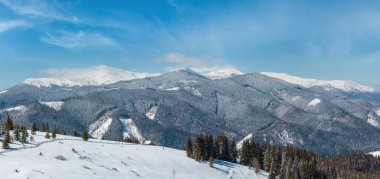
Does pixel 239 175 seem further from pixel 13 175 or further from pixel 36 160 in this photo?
pixel 13 175

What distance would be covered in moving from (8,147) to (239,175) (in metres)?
71.5

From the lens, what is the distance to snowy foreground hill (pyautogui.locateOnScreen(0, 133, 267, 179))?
250 feet

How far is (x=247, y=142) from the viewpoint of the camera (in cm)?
17425

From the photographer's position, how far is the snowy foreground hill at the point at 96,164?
76.1 m

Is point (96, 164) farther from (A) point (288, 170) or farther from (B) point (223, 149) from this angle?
(A) point (288, 170)

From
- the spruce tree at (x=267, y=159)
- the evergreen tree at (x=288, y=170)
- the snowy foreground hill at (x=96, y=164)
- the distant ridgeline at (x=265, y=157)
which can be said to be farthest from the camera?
the spruce tree at (x=267, y=159)

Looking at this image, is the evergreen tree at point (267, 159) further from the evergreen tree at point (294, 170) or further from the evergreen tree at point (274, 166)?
the evergreen tree at point (294, 170)

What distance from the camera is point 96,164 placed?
95625 millimetres

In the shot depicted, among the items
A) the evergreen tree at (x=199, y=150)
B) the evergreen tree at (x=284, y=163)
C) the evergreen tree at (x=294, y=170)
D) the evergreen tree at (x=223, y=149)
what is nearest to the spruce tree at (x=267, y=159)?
the evergreen tree at (x=284, y=163)

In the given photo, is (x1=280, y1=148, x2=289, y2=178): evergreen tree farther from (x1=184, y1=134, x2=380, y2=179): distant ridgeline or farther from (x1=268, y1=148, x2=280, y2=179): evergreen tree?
(x1=268, y1=148, x2=280, y2=179): evergreen tree

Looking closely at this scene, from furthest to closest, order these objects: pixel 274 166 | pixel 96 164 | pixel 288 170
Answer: pixel 288 170, pixel 274 166, pixel 96 164

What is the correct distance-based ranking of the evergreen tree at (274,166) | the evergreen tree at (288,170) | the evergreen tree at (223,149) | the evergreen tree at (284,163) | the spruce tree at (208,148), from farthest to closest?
the evergreen tree at (223,149) < the evergreen tree at (284,163) < the spruce tree at (208,148) < the evergreen tree at (288,170) < the evergreen tree at (274,166)

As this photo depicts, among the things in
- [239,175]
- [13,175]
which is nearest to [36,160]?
[13,175]

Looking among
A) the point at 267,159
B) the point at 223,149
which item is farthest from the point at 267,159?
the point at 223,149
